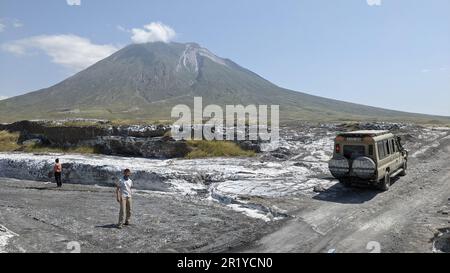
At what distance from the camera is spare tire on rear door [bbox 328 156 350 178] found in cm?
1970

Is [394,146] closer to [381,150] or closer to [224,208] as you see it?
[381,150]

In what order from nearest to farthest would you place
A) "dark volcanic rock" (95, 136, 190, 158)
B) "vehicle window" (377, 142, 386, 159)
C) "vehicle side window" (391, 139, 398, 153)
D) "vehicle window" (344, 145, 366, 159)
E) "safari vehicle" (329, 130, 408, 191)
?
"safari vehicle" (329, 130, 408, 191) < "vehicle window" (344, 145, 366, 159) < "vehicle window" (377, 142, 386, 159) < "vehicle side window" (391, 139, 398, 153) < "dark volcanic rock" (95, 136, 190, 158)

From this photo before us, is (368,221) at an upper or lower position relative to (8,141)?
lower

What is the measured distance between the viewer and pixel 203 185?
2380cm

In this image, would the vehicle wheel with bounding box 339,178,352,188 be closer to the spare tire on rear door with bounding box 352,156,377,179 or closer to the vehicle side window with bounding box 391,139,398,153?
the spare tire on rear door with bounding box 352,156,377,179

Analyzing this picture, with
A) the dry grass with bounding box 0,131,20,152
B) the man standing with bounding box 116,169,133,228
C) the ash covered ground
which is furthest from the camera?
the dry grass with bounding box 0,131,20,152

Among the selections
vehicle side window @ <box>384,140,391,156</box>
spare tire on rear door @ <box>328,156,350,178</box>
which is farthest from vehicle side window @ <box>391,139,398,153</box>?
spare tire on rear door @ <box>328,156,350,178</box>

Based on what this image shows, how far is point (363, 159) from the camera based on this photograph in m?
19.2

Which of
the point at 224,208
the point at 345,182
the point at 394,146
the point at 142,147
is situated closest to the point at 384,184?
the point at 345,182

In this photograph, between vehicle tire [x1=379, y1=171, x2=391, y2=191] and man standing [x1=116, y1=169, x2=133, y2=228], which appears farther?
vehicle tire [x1=379, y1=171, x2=391, y2=191]

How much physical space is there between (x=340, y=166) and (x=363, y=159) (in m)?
1.16

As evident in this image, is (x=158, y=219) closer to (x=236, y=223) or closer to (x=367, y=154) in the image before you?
(x=236, y=223)

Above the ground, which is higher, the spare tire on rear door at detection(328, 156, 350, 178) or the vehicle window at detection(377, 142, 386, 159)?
the vehicle window at detection(377, 142, 386, 159)

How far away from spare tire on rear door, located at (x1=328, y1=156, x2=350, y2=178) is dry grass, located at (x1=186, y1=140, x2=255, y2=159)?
13.4 m
